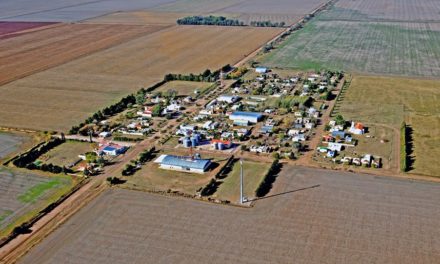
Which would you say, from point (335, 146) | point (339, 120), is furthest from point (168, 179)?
point (339, 120)

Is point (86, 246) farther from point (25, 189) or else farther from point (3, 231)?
point (25, 189)

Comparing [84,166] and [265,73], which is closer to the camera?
[84,166]

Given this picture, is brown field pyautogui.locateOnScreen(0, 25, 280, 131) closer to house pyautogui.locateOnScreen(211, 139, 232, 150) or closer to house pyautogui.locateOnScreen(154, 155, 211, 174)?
house pyautogui.locateOnScreen(154, 155, 211, 174)

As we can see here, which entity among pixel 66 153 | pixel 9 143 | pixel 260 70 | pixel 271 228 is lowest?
pixel 271 228

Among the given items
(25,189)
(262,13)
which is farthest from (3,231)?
(262,13)

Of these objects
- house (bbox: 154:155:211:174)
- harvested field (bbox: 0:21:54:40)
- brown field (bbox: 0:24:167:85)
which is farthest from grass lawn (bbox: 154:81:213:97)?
harvested field (bbox: 0:21:54:40)

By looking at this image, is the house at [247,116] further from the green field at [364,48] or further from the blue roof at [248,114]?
the green field at [364,48]

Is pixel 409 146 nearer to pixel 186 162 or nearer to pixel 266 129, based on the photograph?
pixel 266 129
